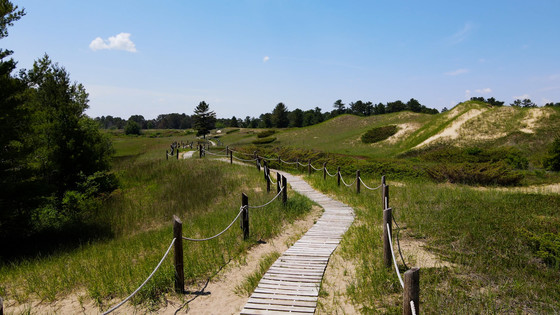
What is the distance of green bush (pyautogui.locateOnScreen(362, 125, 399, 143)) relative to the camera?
4250 cm

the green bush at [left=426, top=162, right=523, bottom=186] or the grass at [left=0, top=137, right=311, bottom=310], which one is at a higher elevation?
the green bush at [left=426, top=162, right=523, bottom=186]

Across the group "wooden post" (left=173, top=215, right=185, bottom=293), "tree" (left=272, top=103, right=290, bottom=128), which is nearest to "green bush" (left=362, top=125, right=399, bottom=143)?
"wooden post" (left=173, top=215, right=185, bottom=293)

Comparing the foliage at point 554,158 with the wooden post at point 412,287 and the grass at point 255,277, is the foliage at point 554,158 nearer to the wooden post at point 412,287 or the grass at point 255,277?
the grass at point 255,277

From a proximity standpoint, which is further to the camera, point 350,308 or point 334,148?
point 334,148

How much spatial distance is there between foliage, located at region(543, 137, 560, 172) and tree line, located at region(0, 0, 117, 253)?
26.2 metres

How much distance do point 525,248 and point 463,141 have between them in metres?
28.2

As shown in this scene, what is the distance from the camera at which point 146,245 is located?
29.1ft

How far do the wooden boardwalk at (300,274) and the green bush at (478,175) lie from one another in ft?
30.1

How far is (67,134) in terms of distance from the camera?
57.0 feet

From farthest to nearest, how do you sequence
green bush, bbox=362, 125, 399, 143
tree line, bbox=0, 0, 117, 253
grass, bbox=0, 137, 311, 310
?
green bush, bbox=362, 125, 399, 143, tree line, bbox=0, 0, 117, 253, grass, bbox=0, 137, 311, 310

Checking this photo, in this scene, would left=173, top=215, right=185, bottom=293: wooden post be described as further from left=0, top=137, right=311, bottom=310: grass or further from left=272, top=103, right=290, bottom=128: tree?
left=272, top=103, right=290, bottom=128: tree

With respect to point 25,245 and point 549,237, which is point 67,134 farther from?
point 549,237

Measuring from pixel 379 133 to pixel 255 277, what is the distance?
1582 inches

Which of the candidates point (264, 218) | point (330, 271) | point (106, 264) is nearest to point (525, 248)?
point (330, 271)
